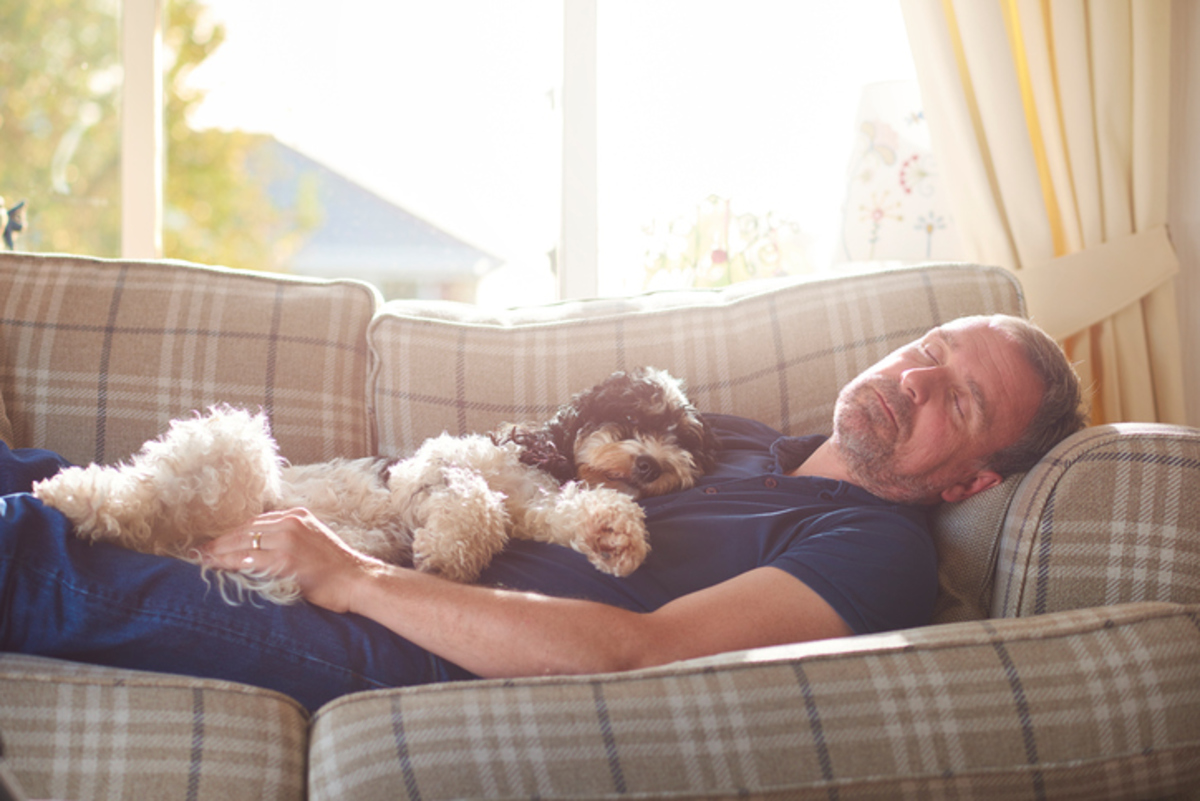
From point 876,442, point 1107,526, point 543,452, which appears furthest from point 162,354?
point 1107,526

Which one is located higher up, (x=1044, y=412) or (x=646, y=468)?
(x=1044, y=412)

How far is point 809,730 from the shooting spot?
1.13 metres

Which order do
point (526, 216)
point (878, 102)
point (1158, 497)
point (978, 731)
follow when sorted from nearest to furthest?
point (978, 731) < point (1158, 497) < point (878, 102) < point (526, 216)

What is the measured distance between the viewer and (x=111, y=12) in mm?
3355

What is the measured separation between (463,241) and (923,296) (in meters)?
2.21

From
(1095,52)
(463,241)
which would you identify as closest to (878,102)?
(1095,52)

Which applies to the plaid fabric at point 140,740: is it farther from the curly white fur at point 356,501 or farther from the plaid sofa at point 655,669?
the curly white fur at point 356,501

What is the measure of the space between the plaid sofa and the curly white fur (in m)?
0.25

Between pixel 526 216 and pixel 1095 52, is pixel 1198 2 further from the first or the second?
pixel 526 216

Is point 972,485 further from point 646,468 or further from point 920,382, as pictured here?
point 646,468

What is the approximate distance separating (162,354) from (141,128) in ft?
5.92

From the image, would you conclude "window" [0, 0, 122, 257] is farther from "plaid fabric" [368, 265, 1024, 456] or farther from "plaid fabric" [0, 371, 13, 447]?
"plaid fabric" [368, 265, 1024, 456]

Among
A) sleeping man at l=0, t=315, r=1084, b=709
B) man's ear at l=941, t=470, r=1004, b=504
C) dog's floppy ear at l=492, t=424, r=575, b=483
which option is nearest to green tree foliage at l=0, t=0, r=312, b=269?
sleeping man at l=0, t=315, r=1084, b=709

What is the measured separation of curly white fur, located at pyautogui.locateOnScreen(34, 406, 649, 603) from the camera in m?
1.40
